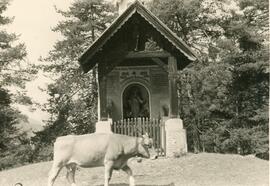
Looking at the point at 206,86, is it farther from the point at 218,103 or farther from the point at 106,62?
the point at 106,62

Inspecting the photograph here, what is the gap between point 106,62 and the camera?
62.6ft

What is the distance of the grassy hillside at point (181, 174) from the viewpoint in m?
13.4

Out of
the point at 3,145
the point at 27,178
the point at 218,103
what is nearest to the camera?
the point at 27,178

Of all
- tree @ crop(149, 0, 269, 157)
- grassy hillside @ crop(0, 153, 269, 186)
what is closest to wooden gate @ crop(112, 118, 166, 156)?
grassy hillside @ crop(0, 153, 269, 186)

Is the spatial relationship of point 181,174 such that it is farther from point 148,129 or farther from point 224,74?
point 224,74

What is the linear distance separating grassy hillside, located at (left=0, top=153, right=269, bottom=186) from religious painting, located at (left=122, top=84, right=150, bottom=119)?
446 cm

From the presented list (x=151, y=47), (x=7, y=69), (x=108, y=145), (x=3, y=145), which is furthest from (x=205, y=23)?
(x=108, y=145)

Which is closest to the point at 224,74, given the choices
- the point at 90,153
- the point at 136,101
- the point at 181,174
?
the point at 136,101

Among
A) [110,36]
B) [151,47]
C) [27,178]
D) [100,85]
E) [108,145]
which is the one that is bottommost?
[27,178]

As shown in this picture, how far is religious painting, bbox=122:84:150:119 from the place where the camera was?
2195 cm

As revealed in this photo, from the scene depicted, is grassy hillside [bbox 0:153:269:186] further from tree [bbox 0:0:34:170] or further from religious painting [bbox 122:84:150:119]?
tree [bbox 0:0:34:170]

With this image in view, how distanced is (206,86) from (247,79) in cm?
309

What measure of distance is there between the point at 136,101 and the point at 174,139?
4.04m

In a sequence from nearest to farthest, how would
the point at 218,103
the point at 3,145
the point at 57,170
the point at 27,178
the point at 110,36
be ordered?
1. the point at 57,170
2. the point at 27,178
3. the point at 110,36
4. the point at 3,145
5. the point at 218,103
